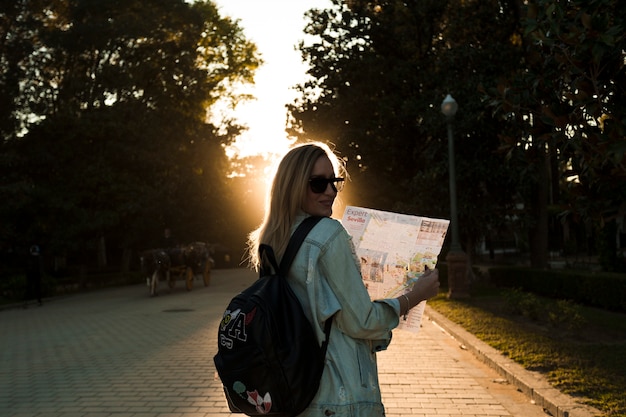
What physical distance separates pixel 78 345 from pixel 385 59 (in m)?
17.5

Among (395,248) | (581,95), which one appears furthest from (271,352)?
(581,95)

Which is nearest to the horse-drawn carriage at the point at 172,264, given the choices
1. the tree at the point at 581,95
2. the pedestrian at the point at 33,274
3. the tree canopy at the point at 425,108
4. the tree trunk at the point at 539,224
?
the pedestrian at the point at 33,274

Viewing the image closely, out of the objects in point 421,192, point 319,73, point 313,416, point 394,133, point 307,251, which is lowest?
point 313,416

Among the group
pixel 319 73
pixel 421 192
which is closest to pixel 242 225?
pixel 319 73

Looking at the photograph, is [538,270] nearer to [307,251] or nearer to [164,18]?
[307,251]

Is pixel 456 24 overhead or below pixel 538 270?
overhead

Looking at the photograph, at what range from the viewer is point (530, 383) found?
6.89m

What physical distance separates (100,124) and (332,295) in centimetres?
2851

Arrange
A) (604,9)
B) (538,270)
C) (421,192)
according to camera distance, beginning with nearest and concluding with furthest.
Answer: (604,9) → (538,270) → (421,192)

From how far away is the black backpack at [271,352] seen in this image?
2297mm

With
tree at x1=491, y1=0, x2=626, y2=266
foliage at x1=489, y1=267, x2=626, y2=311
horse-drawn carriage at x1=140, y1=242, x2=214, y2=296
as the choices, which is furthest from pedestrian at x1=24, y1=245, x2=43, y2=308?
tree at x1=491, y1=0, x2=626, y2=266

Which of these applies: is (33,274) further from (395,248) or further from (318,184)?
(318,184)

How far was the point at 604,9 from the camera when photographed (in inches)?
243

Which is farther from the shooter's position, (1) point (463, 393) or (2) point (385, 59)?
(2) point (385, 59)
